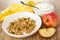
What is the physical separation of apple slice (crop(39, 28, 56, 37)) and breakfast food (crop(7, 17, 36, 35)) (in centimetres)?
7

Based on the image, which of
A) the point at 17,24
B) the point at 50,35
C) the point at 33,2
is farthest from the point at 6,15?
the point at 50,35

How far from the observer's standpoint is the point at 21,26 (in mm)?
1025

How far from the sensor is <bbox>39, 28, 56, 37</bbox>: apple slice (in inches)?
37.3

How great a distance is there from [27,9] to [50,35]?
1.05ft

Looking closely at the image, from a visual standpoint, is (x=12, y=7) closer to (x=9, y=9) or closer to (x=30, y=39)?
(x=9, y=9)

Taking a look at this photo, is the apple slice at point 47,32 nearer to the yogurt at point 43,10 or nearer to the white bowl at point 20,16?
the white bowl at point 20,16

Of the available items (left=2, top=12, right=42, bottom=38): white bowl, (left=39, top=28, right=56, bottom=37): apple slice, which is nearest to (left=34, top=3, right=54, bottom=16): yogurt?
(left=2, top=12, right=42, bottom=38): white bowl

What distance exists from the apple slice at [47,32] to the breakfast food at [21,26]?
0.07 metres

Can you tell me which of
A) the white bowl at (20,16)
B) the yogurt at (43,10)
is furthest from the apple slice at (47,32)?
the yogurt at (43,10)

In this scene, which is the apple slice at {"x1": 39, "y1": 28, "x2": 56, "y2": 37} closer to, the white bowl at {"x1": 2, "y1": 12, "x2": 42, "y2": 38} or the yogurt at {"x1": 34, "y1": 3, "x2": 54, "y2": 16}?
the white bowl at {"x1": 2, "y1": 12, "x2": 42, "y2": 38}

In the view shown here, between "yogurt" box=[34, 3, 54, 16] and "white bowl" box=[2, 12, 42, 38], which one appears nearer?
"white bowl" box=[2, 12, 42, 38]

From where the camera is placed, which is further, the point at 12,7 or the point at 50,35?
the point at 12,7

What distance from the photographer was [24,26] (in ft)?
3.37

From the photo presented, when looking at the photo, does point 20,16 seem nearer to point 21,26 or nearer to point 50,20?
point 21,26
